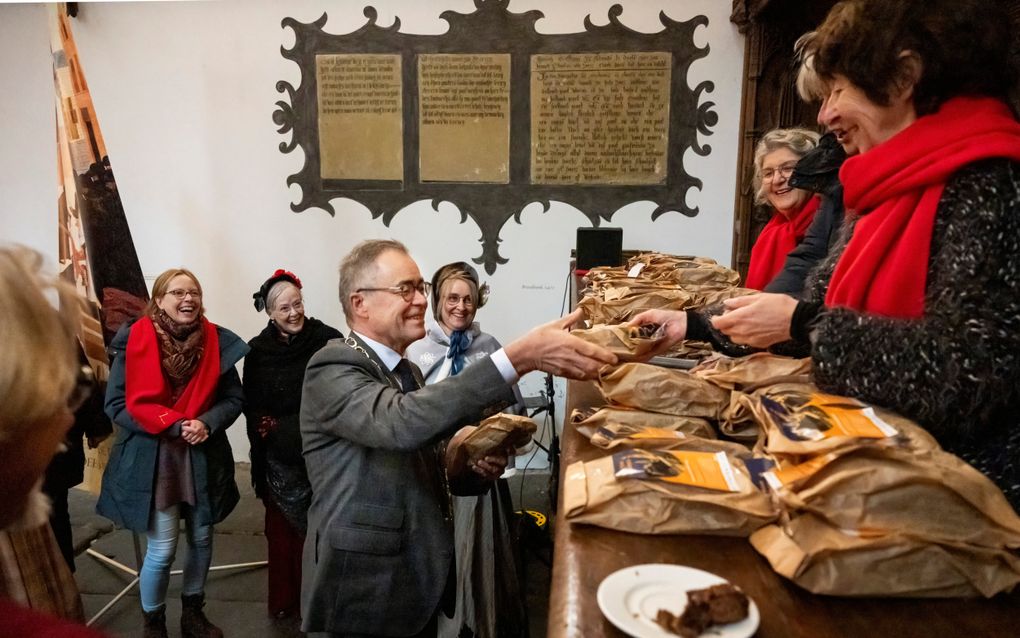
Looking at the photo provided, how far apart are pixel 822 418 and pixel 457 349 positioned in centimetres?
266

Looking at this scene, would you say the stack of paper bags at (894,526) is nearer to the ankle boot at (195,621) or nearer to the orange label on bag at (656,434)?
the orange label on bag at (656,434)

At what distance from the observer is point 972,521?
778 mm

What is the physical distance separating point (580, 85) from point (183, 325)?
295 cm

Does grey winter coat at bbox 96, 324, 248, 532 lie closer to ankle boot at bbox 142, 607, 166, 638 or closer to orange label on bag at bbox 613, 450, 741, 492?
ankle boot at bbox 142, 607, 166, 638

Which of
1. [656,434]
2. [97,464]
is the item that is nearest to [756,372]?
[656,434]

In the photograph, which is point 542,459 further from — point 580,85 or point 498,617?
point 580,85

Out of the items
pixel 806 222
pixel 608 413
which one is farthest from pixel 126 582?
pixel 806 222

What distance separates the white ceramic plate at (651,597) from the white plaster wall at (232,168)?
13.5ft

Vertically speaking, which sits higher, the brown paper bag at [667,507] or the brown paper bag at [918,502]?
the brown paper bag at [918,502]

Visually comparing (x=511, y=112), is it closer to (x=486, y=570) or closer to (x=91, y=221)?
(x=91, y=221)

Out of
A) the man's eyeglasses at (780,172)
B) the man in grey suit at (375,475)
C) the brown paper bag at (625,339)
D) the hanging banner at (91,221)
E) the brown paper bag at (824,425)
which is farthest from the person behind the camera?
the hanging banner at (91,221)

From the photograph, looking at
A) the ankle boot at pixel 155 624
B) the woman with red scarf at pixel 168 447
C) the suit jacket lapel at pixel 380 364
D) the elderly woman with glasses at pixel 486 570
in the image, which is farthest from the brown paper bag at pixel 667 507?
the ankle boot at pixel 155 624

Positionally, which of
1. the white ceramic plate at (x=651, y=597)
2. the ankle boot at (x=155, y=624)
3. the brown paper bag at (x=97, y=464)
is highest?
the white ceramic plate at (x=651, y=597)

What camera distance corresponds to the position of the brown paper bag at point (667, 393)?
125 cm
